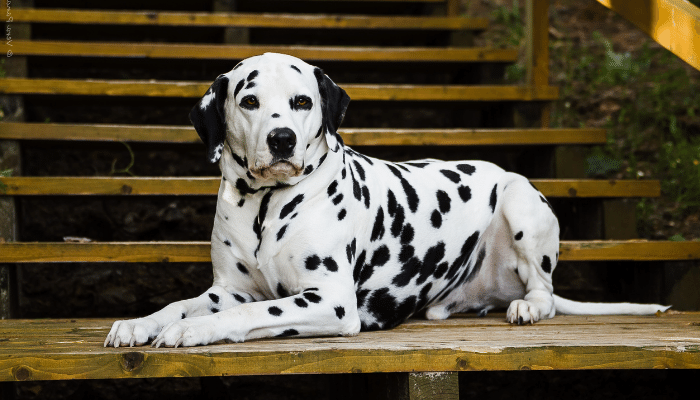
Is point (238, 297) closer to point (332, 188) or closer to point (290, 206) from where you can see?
point (290, 206)

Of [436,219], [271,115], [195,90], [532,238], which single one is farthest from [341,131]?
[271,115]

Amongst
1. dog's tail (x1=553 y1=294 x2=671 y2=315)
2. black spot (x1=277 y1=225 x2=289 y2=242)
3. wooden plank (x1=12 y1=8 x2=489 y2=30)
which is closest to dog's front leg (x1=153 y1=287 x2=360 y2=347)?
black spot (x1=277 y1=225 x2=289 y2=242)

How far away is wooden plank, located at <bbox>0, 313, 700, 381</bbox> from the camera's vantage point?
204 centimetres

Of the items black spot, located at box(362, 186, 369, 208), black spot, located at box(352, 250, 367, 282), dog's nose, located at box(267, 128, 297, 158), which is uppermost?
dog's nose, located at box(267, 128, 297, 158)

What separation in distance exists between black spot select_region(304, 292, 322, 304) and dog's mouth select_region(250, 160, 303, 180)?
0.45 metres

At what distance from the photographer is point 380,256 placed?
2.93 meters

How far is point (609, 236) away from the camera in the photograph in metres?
3.94

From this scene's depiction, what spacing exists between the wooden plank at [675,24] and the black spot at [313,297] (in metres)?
1.69

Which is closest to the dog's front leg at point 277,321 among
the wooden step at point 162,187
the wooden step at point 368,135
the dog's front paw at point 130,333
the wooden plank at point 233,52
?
the dog's front paw at point 130,333

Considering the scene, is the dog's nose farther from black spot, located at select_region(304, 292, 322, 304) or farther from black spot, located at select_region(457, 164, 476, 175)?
black spot, located at select_region(457, 164, 476, 175)

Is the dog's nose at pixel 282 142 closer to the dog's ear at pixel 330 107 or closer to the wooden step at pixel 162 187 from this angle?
the dog's ear at pixel 330 107

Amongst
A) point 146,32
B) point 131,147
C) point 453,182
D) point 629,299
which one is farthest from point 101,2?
point 629,299

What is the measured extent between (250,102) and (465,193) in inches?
47.3

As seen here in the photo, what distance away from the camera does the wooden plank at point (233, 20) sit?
4.83 m
